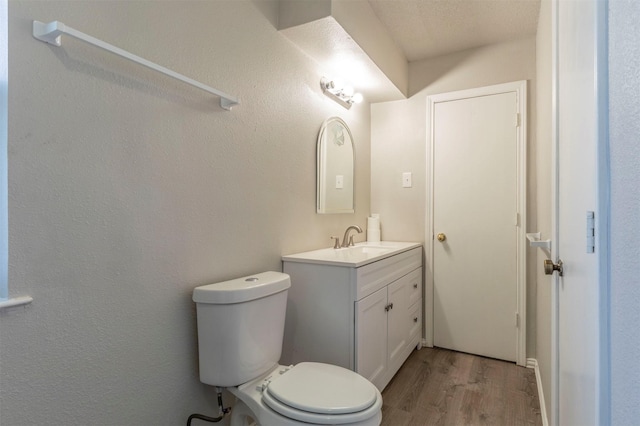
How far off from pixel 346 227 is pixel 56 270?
186cm

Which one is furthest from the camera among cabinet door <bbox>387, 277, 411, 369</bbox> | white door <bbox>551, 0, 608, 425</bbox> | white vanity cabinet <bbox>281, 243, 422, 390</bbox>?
cabinet door <bbox>387, 277, 411, 369</bbox>

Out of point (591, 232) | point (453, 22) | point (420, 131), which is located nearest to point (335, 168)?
point (420, 131)

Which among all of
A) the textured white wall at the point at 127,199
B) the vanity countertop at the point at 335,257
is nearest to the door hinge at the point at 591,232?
the vanity countertop at the point at 335,257

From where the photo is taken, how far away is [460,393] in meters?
2.04

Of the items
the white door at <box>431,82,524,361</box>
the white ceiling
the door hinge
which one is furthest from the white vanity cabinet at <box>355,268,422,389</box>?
the white ceiling

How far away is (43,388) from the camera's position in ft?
3.09

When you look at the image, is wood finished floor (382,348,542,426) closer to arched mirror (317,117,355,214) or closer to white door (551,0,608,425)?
white door (551,0,608,425)

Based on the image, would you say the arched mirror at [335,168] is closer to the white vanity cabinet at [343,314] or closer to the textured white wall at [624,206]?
the white vanity cabinet at [343,314]

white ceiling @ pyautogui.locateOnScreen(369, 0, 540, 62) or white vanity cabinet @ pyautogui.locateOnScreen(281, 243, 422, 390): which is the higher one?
white ceiling @ pyautogui.locateOnScreen(369, 0, 540, 62)

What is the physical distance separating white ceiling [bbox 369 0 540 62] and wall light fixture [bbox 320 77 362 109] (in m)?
0.49

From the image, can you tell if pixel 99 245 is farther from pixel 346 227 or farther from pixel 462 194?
pixel 462 194

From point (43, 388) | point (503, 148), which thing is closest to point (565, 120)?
point (503, 148)

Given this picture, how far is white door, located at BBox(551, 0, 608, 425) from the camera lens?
2.04 ft

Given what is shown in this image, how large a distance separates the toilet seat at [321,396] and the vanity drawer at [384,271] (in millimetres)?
447
